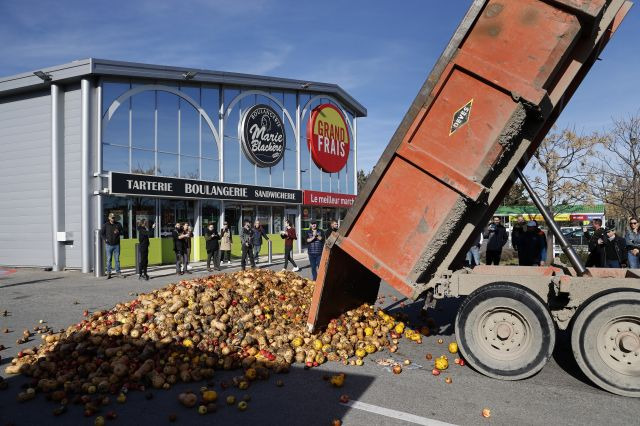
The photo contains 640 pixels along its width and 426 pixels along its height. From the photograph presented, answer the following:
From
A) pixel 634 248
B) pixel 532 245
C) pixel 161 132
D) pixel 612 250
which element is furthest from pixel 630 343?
pixel 161 132

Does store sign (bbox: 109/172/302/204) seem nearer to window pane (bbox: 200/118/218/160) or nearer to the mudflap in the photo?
window pane (bbox: 200/118/218/160)

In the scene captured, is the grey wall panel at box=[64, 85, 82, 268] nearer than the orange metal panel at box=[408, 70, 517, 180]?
No

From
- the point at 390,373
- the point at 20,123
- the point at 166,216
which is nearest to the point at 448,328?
the point at 390,373

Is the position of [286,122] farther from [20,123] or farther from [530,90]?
[530,90]

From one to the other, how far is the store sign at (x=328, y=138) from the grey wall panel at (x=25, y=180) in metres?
12.9

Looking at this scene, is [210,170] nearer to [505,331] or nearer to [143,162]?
[143,162]

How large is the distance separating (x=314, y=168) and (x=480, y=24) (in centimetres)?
2119

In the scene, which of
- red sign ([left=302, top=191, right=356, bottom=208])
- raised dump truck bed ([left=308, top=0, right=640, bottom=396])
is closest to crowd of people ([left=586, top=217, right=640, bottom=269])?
raised dump truck bed ([left=308, top=0, right=640, bottom=396])

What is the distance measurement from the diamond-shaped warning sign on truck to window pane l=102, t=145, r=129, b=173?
1338 centimetres

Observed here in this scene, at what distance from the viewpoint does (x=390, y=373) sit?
208 inches

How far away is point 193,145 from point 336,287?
557 inches

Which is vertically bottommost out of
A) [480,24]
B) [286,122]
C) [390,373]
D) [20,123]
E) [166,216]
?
[390,373]

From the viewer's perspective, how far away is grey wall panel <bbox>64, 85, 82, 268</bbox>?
15.3 meters

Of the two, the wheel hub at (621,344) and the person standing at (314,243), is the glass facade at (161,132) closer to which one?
the person standing at (314,243)
